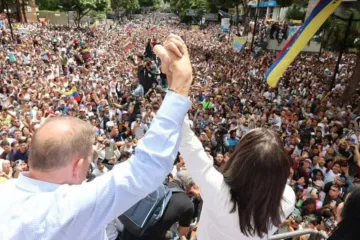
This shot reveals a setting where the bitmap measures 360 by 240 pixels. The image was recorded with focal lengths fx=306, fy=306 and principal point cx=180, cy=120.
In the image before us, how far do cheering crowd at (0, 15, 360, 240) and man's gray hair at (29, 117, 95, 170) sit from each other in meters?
1.13

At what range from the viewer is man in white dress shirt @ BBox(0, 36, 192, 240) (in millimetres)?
967

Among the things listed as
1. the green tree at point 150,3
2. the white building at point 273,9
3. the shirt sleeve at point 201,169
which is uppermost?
the shirt sleeve at point 201,169

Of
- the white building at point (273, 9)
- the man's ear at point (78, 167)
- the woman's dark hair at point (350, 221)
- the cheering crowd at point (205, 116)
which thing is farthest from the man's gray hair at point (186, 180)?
the white building at point (273, 9)

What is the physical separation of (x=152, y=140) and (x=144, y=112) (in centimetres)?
824

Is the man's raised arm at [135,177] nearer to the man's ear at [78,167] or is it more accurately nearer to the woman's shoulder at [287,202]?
the man's ear at [78,167]

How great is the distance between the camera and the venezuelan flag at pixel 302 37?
7.12m

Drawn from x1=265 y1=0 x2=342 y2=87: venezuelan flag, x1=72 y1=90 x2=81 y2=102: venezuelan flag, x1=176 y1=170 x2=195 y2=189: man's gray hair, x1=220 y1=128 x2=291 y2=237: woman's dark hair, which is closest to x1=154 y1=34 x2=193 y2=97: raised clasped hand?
x1=220 y1=128 x2=291 y2=237: woman's dark hair

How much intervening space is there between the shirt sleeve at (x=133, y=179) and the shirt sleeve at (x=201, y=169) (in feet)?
1.45

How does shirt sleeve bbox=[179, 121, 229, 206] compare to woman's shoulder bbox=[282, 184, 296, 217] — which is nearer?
shirt sleeve bbox=[179, 121, 229, 206]

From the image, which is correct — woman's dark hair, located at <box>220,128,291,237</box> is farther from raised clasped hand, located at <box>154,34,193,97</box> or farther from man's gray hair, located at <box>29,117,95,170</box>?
man's gray hair, located at <box>29,117,95,170</box>

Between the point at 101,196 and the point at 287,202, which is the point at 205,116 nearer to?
the point at 287,202

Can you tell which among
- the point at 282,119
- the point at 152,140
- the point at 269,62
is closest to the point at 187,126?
the point at 152,140

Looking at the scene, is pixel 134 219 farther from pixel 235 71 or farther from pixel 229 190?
pixel 235 71

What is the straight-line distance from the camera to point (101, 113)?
925 cm
